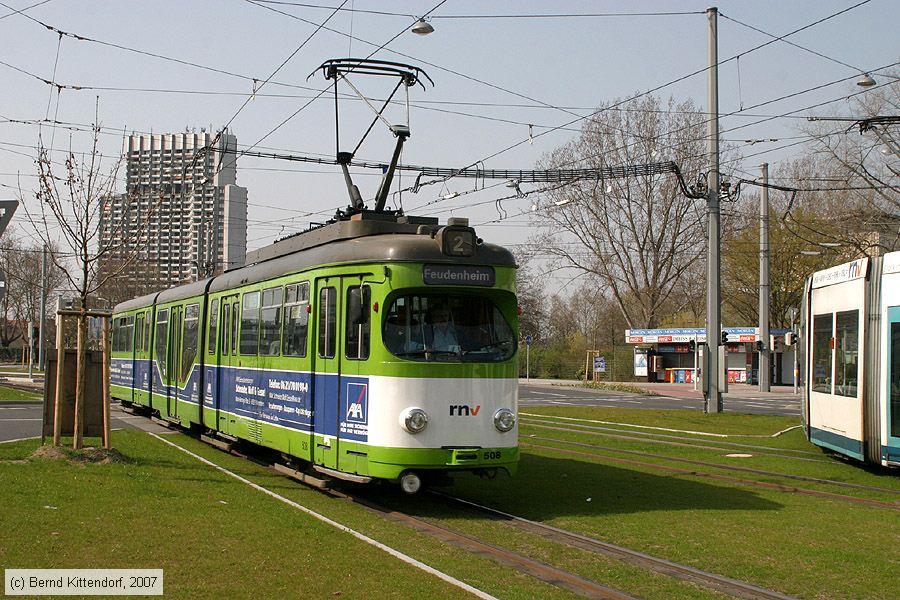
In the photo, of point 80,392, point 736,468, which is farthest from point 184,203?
point 736,468

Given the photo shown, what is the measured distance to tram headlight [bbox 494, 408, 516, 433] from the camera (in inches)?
474

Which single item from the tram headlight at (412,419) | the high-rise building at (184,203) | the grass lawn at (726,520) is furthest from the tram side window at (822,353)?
the high-rise building at (184,203)

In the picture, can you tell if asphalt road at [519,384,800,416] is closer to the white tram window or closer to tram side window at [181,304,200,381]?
tram side window at [181,304,200,381]

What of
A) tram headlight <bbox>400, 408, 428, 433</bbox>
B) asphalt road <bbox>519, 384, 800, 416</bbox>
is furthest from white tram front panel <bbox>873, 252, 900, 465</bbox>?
asphalt road <bbox>519, 384, 800, 416</bbox>

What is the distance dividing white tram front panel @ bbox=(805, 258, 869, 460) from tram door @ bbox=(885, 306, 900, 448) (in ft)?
2.16

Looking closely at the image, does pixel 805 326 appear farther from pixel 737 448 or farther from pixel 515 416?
pixel 515 416

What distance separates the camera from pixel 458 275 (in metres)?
12.0

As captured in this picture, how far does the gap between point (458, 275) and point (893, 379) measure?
7090 millimetres

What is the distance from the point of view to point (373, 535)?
10023mm

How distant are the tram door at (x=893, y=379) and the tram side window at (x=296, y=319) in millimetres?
8477

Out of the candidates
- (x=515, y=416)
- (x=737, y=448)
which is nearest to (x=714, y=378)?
(x=737, y=448)

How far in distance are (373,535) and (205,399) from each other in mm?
9633

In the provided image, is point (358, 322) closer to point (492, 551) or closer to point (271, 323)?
point (271, 323)

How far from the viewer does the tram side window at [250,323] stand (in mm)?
15750
